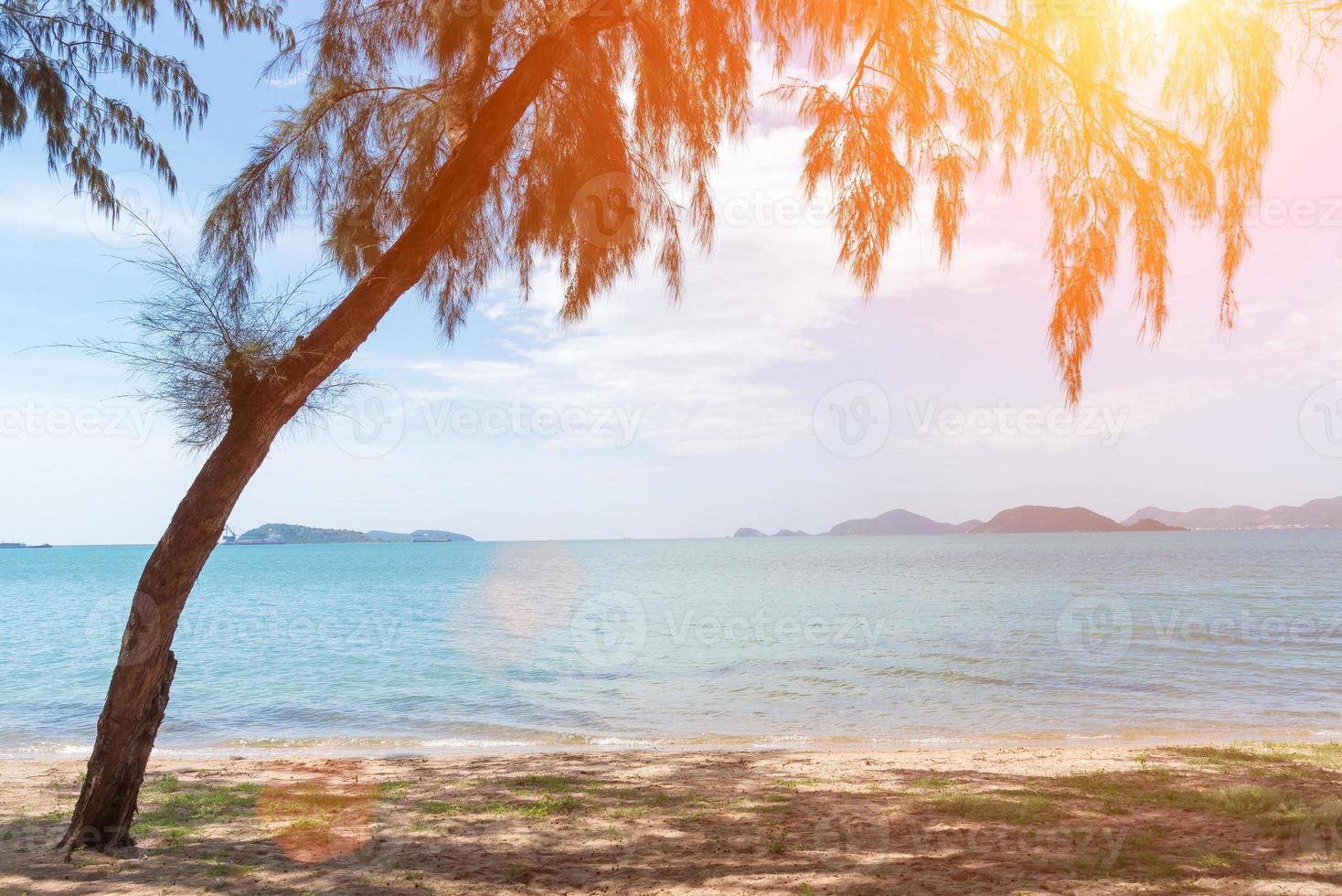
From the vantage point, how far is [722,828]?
5.58 meters

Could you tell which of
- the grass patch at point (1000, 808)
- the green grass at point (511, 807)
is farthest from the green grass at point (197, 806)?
the grass patch at point (1000, 808)

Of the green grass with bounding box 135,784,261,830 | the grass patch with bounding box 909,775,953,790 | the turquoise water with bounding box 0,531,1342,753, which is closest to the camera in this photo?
the green grass with bounding box 135,784,261,830

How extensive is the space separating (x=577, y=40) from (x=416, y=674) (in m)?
16.3

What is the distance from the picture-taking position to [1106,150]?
18.7 feet

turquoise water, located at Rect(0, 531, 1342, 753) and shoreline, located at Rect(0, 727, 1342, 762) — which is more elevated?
A: shoreline, located at Rect(0, 727, 1342, 762)

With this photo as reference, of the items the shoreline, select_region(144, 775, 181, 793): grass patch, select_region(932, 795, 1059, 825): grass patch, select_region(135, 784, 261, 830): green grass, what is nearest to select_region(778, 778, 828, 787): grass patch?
select_region(932, 795, 1059, 825): grass patch

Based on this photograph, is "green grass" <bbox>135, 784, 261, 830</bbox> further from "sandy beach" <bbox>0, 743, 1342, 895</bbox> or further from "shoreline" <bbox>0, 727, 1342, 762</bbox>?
"shoreline" <bbox>0, 727, 1342, 762</bbox>

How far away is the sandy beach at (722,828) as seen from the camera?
4.41m

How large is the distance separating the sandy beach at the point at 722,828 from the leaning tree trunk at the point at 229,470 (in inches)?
19.7

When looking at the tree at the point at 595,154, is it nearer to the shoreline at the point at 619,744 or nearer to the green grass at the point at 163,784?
the green grass at the point at 163,784

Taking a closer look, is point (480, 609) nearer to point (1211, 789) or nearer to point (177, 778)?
point (177, 778)

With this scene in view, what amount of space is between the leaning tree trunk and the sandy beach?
1.64 ft

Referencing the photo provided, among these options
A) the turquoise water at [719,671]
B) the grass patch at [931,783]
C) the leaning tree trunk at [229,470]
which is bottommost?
the turquoise water at [719,671]

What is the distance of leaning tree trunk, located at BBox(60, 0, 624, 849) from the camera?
492 cm
